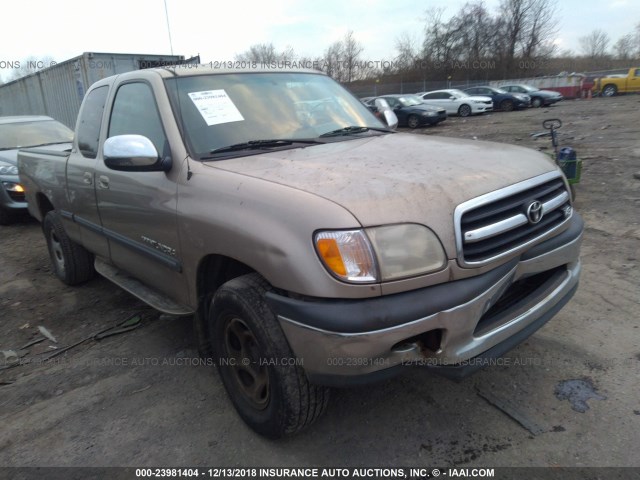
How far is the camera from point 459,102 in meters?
23.6

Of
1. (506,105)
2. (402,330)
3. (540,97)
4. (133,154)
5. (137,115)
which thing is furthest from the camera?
(540,97)

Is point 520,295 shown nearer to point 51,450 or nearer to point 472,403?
point 472,403

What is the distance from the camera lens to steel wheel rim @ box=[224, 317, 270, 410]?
2.29 meters

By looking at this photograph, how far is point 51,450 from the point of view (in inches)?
96.5

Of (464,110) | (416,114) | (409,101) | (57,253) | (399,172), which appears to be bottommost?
(57,253)

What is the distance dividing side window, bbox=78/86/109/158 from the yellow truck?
33690mm

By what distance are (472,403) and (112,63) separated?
11.0 m

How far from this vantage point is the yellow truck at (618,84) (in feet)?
94.4

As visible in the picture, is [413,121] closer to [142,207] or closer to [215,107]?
[215,107]

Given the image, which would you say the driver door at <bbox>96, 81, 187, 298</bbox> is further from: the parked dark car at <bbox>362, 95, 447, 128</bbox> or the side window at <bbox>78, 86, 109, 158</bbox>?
the parked dark car at <bbox>362, 95, 447, 128</bbox>

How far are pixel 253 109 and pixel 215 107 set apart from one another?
0.79 ft

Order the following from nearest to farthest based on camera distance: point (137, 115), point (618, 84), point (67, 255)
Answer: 1. point (137, 115)
2. point (67, 255)
3. point (618, 84)

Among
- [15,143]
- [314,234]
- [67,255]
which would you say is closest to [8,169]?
[15,143]

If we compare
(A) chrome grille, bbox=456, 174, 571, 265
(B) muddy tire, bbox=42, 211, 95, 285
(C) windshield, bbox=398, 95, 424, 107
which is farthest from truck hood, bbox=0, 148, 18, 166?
(C) windshield, bbox=398, 95, 424, 107
